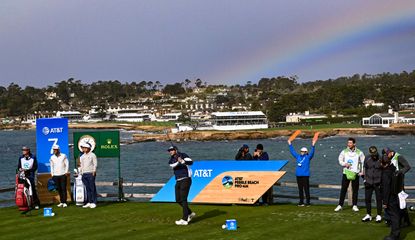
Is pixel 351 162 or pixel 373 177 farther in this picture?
pixel 351 162

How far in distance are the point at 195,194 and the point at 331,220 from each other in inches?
195

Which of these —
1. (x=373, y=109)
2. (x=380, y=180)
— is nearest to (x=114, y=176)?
(x=380, y=180)

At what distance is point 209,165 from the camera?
18469 millimetres

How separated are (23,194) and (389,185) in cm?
1041

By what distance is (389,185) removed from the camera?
12.6 metres

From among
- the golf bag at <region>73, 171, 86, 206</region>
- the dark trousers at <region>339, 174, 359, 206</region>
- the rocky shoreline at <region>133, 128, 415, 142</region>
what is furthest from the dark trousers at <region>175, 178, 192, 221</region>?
the rocky shoreline at <region>133, 128, 415, 142</region>

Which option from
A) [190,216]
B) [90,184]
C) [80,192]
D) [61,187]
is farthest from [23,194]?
[190,216]

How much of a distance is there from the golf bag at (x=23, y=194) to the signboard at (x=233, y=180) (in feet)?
13.4

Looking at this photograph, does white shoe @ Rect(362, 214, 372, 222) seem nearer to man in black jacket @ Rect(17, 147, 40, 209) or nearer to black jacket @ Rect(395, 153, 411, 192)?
black jacket @ Rect(395, 153, 411, 192)

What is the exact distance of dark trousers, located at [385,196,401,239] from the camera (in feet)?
39.9

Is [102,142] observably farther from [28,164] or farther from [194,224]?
[194,224]

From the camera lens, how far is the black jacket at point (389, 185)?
12.6m

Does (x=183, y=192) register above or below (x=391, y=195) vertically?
below

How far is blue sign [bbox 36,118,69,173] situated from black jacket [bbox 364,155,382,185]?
10058 millimetres
